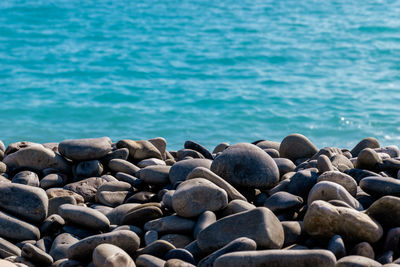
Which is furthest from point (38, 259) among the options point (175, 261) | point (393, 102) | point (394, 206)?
point (393, 102)

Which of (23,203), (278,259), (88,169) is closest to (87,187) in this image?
(88,169)

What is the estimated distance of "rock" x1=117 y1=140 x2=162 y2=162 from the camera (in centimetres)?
395

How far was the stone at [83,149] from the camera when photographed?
367 centimetres

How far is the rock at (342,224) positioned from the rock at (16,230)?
133 centimetres

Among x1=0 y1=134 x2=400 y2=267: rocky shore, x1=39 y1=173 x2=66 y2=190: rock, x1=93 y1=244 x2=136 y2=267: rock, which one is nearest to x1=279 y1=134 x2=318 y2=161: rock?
x1=0 y1=134 x2=400 y2=267: rocky shore

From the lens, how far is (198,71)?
10969mm

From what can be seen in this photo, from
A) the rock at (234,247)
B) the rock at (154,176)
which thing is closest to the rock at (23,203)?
the rock at (154,176)

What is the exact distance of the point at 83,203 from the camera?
335cm

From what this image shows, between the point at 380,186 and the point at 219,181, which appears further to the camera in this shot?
the point at 219,181

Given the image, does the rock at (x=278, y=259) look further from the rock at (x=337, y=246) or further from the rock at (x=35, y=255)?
the rock at (x=35, y=255)

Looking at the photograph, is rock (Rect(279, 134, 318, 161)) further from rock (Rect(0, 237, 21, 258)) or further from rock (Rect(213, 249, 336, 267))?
rock (Rect(0, 237, 21, 258))

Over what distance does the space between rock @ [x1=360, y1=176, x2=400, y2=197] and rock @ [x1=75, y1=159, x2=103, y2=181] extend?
1.61 metres

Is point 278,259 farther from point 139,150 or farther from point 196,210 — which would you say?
point 139,150

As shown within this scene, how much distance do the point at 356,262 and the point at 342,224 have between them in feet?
0.95
